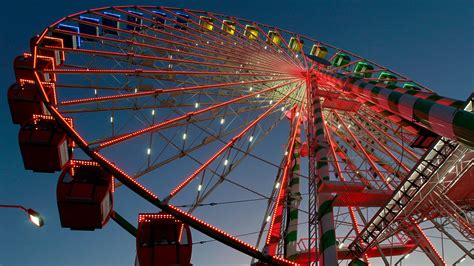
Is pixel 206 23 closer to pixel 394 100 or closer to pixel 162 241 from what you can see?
pixel 394 100

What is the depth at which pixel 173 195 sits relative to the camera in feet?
27.8

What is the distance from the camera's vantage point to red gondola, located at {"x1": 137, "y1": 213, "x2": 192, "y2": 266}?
27.5ft

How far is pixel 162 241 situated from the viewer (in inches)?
337

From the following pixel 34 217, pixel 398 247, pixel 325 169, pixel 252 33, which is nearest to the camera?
pixel 34 217

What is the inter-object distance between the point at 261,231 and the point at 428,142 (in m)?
4.91

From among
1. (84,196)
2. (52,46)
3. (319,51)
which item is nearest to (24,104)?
(52,46)

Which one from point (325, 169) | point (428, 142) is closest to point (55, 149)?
point (325, 169)

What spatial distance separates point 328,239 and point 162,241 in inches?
140

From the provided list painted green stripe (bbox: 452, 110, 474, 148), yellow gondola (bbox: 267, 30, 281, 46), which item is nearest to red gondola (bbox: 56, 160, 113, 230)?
painted green stripe (bbox: 452, 110, 474, 148)

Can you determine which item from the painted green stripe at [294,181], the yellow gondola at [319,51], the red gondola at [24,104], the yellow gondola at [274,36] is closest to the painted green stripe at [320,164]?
the painted green stripe at [294,181]

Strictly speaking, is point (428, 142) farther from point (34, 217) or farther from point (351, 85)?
point (34, 217)

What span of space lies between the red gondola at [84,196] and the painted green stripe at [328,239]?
5.03 meters

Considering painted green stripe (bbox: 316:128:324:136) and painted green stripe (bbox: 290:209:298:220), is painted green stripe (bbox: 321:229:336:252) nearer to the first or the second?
painted green stripe (bbox: 316:128:324:136)

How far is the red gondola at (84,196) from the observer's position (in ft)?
29.6
